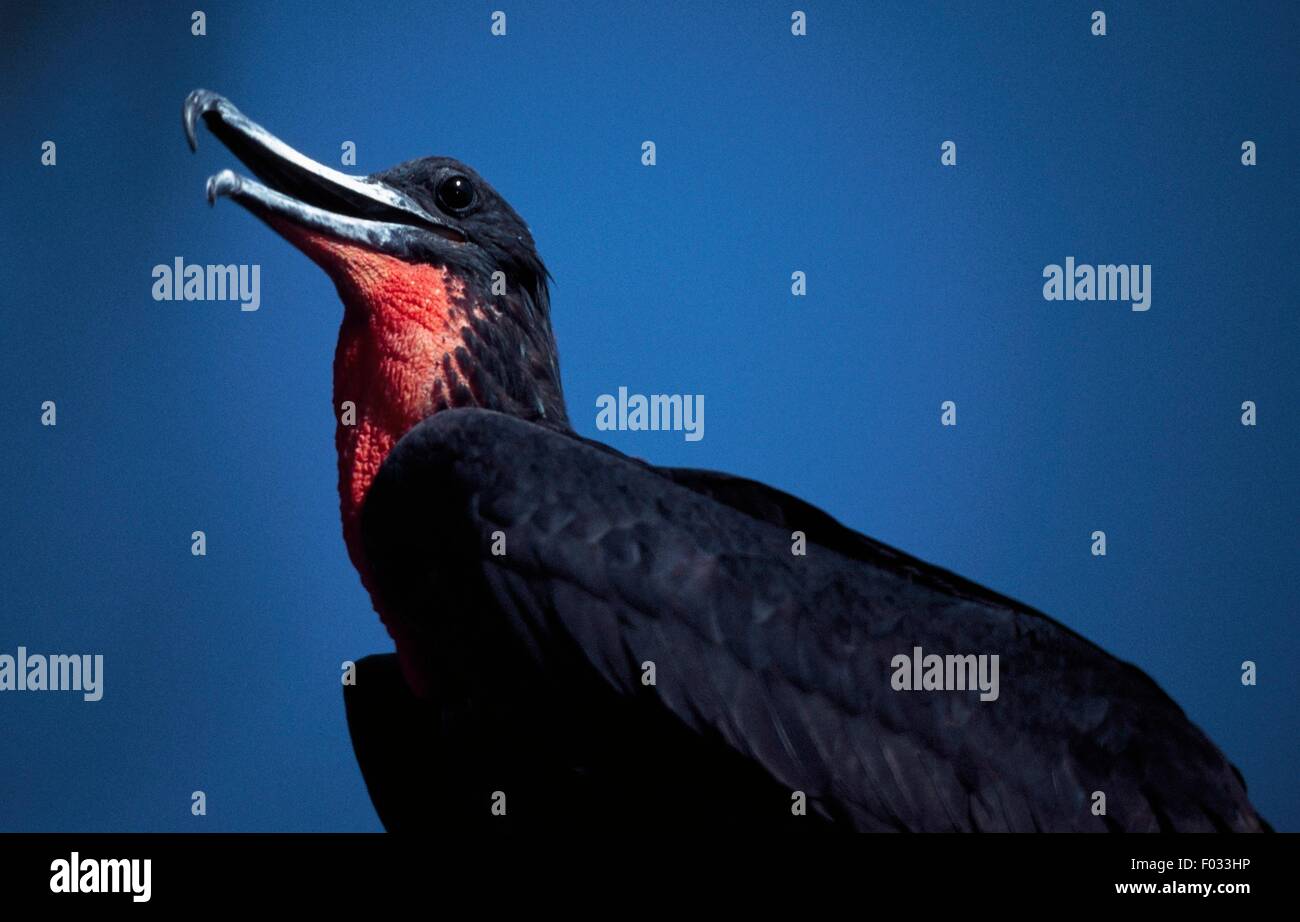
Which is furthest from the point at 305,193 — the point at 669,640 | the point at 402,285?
the point at 669,640

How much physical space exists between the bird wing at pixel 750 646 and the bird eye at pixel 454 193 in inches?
16.6

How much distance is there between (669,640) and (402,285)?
0.69 meters

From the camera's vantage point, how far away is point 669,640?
163 centimetres

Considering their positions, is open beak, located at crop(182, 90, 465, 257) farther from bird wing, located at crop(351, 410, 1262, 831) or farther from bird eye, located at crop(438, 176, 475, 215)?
bird wing, located at crop(351, 410, 1262, 831)

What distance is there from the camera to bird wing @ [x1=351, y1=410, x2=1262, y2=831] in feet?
5.32

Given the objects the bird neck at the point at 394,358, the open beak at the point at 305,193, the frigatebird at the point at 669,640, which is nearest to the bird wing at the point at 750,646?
the frigatebird at the point at 669,640

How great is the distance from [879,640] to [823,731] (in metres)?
0.15

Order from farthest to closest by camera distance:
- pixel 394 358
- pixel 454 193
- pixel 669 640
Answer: pixel 454 193
pixel 394 358
pixel 669 640

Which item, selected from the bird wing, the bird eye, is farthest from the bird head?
the bird wing

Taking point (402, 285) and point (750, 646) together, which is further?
point (402, 285)

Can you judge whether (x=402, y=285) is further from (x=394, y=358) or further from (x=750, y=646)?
(x=750, y=646)

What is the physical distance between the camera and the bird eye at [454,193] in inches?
78.2
